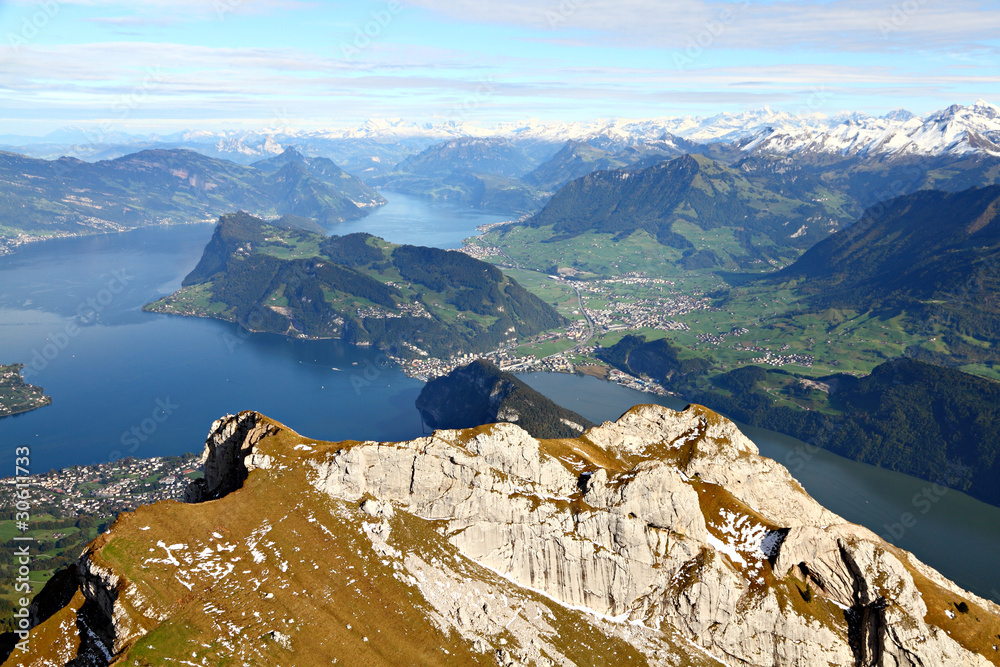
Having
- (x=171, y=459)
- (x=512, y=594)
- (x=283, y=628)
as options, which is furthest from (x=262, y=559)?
(x=171, y=459)

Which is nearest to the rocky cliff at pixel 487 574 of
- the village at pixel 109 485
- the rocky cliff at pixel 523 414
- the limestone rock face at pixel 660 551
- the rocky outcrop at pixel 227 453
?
the limestone rock face at pixel 660 551

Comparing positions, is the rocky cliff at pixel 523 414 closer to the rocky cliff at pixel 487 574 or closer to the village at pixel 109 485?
the village at pixel 109 485

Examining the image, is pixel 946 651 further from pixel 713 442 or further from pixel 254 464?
pixel 254 464

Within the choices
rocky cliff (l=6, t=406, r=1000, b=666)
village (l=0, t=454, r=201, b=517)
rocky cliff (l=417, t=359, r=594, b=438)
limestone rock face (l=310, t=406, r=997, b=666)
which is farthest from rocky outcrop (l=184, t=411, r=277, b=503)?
rocky cliff (l=417, t=359, r=594, b=438)

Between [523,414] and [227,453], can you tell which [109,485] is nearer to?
[523,414]

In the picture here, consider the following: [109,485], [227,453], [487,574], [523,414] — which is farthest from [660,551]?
[109,485]
